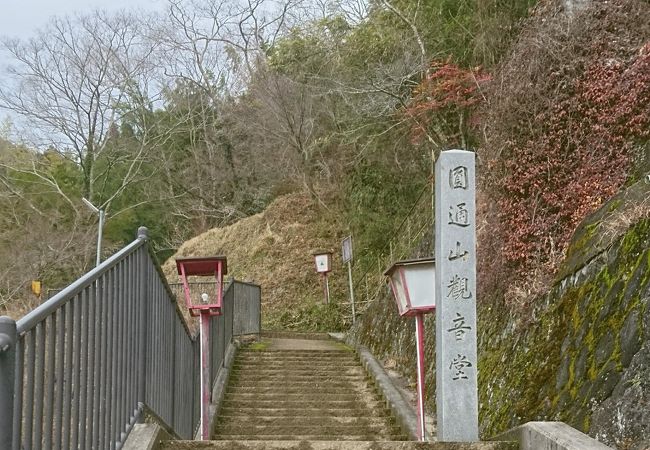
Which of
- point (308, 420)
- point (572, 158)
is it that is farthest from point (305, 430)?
point (572, 158)

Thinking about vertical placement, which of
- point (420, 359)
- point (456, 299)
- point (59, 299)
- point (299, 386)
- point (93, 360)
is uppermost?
point (59, 299)

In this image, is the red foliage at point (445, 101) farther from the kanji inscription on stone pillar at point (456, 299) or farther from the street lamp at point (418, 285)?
the kanji inscription on stone pillar at point (456, 299)

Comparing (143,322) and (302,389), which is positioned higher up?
(143,322)

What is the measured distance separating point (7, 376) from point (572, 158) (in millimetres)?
7103

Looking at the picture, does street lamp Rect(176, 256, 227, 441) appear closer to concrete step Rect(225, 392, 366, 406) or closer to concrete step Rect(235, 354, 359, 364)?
concrete step Rect(225, 392, 366, 406)

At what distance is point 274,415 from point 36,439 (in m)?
6.78

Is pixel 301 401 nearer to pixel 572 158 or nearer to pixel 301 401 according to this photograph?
pixel 301 401

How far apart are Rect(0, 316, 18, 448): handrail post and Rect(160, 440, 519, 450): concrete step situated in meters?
1.82

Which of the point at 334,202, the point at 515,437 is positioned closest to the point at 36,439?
the point at 515,437

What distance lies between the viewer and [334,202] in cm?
2452

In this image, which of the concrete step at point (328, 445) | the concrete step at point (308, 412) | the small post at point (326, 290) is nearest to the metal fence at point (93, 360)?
the concrete step at point (328, 445)

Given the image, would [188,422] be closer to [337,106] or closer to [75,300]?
[75,300]

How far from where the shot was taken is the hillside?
2080cm

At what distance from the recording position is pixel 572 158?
795 centimetres
